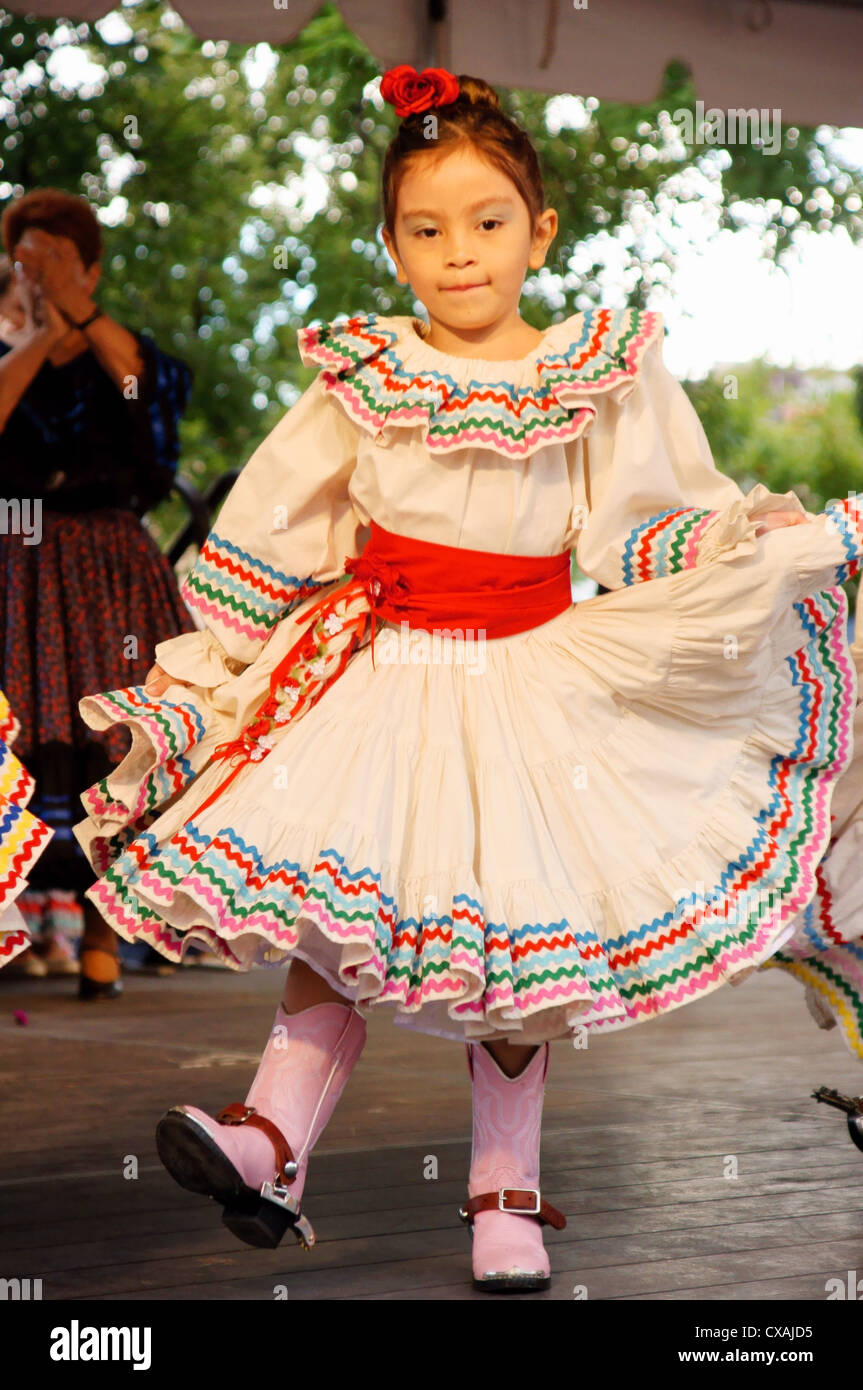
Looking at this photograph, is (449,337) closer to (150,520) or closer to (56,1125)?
(56,1125)

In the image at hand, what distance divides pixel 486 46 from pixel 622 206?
3414 mm

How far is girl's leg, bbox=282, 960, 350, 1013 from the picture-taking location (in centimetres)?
177

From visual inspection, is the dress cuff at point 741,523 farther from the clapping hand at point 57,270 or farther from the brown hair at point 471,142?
the clapping hand at point 57,270

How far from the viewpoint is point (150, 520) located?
8922 mm

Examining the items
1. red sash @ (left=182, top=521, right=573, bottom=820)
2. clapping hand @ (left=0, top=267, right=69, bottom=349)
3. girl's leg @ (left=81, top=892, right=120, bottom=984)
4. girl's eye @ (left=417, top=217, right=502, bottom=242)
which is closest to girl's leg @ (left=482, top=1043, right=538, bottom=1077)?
red sash @ (left=182, top=521, right=573, bottom=820)

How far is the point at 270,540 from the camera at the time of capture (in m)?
2.00

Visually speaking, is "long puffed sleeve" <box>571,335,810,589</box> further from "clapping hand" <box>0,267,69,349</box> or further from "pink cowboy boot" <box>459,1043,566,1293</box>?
"clapping hand" <box>0,267,69,349</box>

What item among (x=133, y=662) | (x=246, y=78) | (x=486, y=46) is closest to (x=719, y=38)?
(x=486, y=46)

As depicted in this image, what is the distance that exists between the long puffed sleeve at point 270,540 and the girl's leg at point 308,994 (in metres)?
0.41

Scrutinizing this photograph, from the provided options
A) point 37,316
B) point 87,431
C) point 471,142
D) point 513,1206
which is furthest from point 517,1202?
point 37,316

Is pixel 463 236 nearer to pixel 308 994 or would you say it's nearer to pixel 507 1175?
pixel 308 994

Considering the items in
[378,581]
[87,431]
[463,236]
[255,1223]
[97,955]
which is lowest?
[255,1223]

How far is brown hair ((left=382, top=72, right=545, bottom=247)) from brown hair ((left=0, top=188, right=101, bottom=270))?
5.10ft

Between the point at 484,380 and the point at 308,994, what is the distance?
2.47 ft
